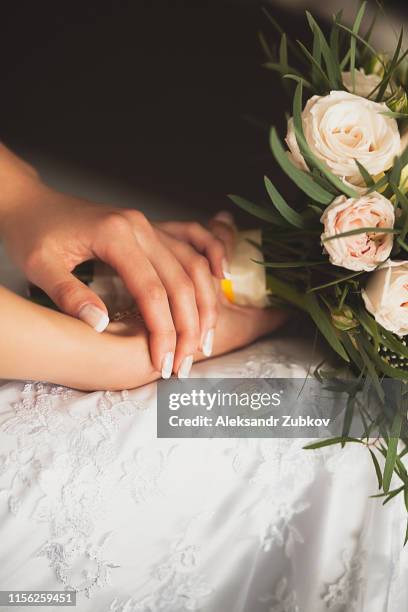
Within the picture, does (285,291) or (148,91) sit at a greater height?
(148,91)

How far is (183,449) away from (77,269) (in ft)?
1.11

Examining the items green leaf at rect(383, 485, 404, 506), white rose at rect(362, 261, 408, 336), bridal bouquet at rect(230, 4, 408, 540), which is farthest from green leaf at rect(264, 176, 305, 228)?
green leaf at rect(383, 485, 404, 506)

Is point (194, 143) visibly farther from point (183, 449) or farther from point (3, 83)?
point (183, 449)

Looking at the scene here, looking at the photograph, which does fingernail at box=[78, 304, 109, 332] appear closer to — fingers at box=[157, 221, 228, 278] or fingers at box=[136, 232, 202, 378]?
fingers at box=[136, 232, 202, 378]

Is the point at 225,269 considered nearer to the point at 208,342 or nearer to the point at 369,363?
the point at 208,342

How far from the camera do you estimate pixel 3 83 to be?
196 centimetres

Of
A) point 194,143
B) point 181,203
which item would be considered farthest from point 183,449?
point 194,143

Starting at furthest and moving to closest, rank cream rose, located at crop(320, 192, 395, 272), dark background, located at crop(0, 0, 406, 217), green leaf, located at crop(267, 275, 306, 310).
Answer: dark background, located at crop(0, 0, 406, 217), green leaf, located at crop(267, 275, 306, 310), cream rose, located at crop(320, 192, 395, 272)

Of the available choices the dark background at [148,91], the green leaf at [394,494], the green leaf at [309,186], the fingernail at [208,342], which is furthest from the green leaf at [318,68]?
the dark background at [148,91]

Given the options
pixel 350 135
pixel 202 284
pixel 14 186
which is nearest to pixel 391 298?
pixel 350 135

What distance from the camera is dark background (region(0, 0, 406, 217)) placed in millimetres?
1931

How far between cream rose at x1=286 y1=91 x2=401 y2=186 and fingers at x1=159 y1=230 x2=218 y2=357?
24cm

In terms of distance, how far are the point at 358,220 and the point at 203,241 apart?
33 cm

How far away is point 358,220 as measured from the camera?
26.9 inches
